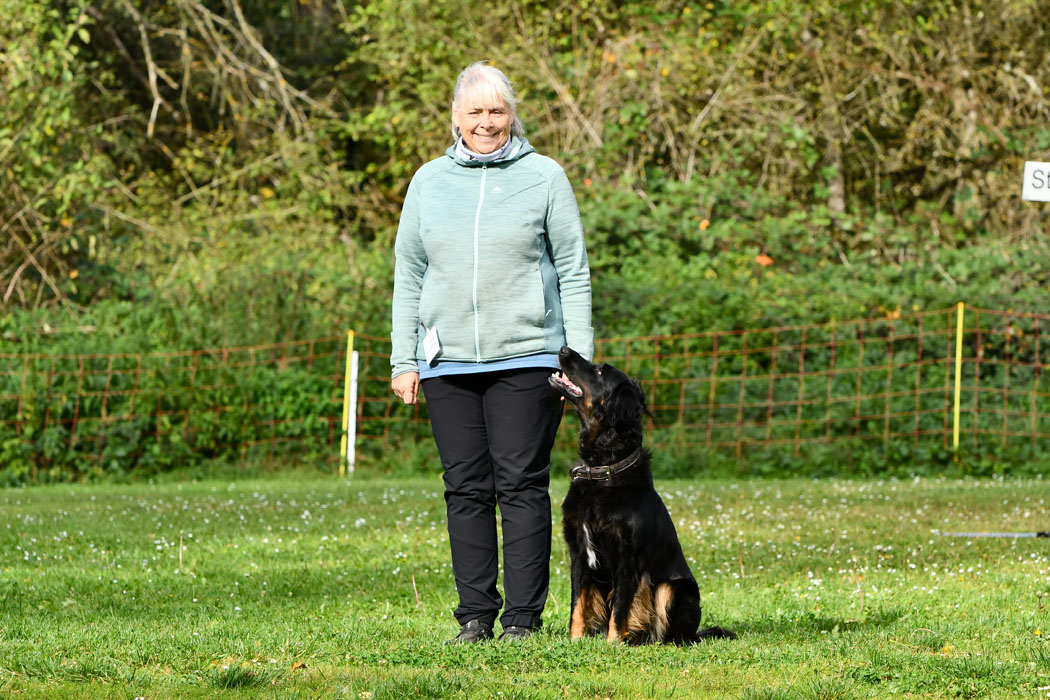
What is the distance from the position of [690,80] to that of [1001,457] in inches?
262

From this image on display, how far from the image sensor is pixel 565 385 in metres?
4.19

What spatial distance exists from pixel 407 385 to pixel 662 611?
1158mm

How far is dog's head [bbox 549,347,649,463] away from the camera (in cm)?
425

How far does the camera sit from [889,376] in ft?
41.6

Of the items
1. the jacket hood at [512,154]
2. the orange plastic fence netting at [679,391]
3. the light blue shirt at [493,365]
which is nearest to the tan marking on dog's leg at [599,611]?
the light blue shirt at [493,365]

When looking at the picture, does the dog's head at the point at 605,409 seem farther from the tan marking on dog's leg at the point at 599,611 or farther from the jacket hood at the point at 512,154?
the jacket hood at the point at 512,154

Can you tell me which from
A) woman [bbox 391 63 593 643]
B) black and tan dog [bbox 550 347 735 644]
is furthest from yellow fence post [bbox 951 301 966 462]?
woman [bbox 391 63 593 643]

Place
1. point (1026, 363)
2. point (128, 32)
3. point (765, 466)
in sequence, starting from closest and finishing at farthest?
1. point (765, 466)
2. point (1026, 363)
3. point (128, 32)

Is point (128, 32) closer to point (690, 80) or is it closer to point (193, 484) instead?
point (690, 80)

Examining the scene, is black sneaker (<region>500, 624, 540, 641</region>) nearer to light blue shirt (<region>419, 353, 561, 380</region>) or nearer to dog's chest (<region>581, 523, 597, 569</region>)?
dog's chest (<region>581, 523, 597, 569</region>)

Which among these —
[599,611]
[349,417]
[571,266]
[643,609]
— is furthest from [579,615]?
[349,417]

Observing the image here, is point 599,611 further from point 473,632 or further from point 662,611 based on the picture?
point 473,632

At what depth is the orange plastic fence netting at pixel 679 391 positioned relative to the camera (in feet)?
40.1

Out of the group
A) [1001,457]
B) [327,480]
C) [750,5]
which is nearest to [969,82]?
[750,5]
